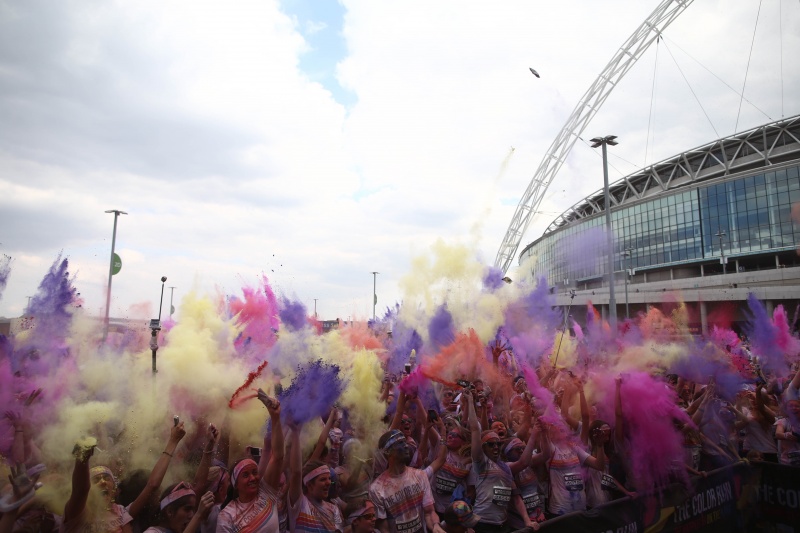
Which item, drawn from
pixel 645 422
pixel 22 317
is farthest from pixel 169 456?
pixel 645 422

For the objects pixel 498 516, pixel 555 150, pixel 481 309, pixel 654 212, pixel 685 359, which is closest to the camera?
pixel 498 516

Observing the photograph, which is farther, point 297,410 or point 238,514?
point 297,410

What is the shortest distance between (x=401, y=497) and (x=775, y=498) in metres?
5.63

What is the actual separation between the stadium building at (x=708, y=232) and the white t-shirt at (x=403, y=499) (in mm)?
44431

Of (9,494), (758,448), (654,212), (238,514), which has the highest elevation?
(654,212)

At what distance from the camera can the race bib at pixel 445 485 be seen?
16.2 feet

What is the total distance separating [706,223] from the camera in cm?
6397

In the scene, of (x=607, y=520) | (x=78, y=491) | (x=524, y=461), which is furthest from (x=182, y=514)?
(x=607, y=520)

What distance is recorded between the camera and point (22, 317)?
247 inches

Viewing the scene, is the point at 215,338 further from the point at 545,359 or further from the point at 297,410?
the point at 545,359

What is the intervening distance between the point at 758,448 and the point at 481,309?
24.2 feet

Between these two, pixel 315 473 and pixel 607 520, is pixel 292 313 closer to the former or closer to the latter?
pixel 315 473

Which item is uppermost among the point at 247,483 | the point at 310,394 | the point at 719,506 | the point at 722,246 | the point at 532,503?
the point at 722,246

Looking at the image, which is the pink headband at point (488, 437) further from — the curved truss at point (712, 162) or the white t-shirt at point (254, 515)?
the curved truss at point (712, 162)
